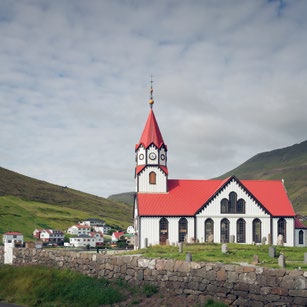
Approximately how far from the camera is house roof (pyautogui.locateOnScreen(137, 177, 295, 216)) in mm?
57281

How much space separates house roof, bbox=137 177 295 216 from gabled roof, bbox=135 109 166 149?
5.90m

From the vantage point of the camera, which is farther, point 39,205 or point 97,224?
point 39,205

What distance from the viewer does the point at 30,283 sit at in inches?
997

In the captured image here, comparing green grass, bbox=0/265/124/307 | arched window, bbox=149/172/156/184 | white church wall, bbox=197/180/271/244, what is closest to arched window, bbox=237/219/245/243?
white church wall, bbox=197/180/271/244

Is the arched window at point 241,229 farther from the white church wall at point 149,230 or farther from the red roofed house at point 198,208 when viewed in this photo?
the white church wall at point 149,230

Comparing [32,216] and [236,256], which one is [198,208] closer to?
[236,256]

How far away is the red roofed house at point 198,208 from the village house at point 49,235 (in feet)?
197

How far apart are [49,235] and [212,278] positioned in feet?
341

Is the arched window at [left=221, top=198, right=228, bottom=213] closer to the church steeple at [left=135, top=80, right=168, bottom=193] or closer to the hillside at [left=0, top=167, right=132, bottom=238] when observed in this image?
the church steeple at [left=135, top=80, right=168, bottom=193]

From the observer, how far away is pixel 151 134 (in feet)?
204

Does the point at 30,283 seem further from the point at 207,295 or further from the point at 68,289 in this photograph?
the point at 207,295

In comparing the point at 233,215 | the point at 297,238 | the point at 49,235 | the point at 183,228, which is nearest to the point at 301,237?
the point at 297,238

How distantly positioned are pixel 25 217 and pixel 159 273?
121589 millimetres

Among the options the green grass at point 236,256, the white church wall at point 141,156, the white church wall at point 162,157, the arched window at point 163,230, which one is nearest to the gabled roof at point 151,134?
the white church wall at point 141,156
